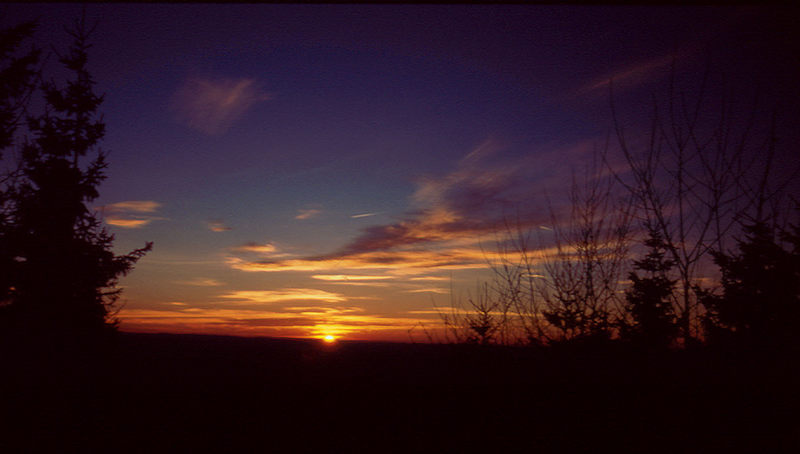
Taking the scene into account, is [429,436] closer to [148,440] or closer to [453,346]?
[148,440]

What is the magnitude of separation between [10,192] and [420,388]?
10181 millimetres

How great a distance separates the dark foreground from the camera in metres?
2.25

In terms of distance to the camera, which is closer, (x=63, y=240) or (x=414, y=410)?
(x=414, y=410)

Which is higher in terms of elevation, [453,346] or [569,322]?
[569,322]

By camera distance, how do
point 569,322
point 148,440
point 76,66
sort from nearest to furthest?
point 148,440
point 569,322
point 76,66

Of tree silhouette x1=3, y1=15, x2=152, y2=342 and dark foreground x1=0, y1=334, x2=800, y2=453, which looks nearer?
dark foreground x1=0, y1=334, x2=800, y2=453

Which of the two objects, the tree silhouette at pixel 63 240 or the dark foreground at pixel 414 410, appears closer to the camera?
the dark foreground at pixel 414 410

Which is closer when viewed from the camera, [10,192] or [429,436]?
[429,436]

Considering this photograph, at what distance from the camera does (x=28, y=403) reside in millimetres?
2592

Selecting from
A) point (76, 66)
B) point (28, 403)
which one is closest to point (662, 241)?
point (28, 403)

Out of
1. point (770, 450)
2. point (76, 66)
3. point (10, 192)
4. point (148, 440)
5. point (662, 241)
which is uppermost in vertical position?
point (76, 66)

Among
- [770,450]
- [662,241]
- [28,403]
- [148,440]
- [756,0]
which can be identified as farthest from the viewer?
[662,241]

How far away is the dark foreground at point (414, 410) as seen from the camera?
7.37ft

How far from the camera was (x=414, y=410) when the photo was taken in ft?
8.61
